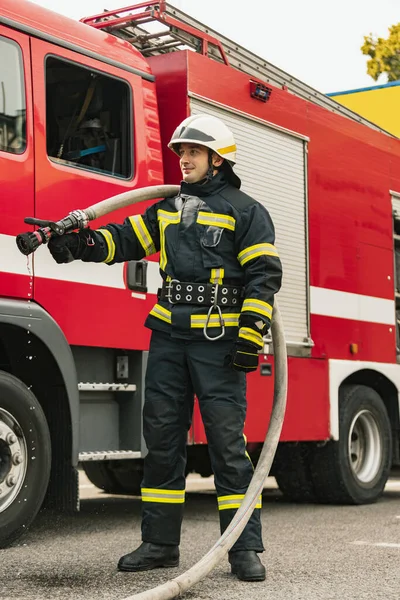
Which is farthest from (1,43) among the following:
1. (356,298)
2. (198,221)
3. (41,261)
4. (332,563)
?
(356,298)

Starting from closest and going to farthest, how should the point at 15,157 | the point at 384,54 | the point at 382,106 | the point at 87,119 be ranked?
the point at 15,157, the point at 87,119, the point at 382,106, the point at 384,54

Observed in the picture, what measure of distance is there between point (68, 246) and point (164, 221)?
0.49 meters

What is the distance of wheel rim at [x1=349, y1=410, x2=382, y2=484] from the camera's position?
26.6ft

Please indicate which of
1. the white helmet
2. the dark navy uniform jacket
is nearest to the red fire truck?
the dark navy uniform jacket

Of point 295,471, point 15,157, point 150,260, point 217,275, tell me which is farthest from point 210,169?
point 295,471

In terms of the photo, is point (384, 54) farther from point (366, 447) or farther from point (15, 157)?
point (15, 157)

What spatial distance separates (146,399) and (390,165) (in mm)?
4515

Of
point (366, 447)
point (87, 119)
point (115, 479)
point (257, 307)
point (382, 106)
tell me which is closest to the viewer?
point (257, 307)

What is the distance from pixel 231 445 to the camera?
459 cm

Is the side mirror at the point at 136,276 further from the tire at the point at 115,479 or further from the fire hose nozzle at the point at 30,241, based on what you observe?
the tire at the point at 115,479

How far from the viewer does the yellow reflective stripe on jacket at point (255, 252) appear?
182 inches

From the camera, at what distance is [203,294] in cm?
468

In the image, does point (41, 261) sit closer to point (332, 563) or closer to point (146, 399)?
point (146, 399)

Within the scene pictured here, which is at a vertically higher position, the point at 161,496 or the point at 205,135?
the point at 205,135
